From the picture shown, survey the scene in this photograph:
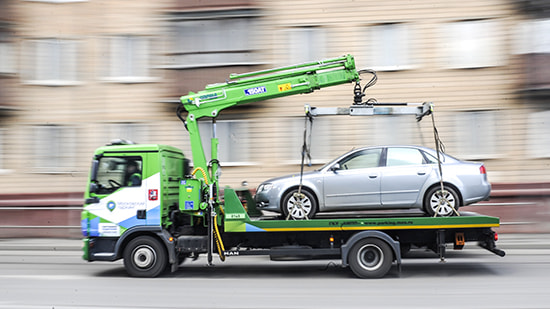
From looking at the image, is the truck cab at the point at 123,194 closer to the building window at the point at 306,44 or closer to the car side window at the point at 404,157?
the car side window at the point at 404,157

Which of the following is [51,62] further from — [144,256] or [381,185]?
[381,185]

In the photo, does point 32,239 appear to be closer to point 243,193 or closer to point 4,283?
Result: point 4,283

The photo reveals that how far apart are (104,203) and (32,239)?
833cm

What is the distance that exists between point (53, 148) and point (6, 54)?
3459 mm

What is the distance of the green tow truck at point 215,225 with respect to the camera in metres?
8.91

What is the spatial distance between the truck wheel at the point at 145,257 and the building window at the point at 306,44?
30.1 feet

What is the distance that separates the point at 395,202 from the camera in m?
9.80

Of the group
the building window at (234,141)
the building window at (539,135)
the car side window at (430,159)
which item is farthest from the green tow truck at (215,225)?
the building window at (539,135)

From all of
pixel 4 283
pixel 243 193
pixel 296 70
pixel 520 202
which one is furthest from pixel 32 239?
pixel 520 202

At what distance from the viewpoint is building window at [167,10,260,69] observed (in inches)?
661

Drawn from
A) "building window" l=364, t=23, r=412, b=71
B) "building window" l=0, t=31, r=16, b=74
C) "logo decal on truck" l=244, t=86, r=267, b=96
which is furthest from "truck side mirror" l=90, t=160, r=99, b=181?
"building window" l=0, t=31, r=16, b=74

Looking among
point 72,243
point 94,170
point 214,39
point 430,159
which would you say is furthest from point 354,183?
point 214,39

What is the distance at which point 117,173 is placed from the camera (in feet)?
30.3

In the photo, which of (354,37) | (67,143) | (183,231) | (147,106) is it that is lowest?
(183,231)
